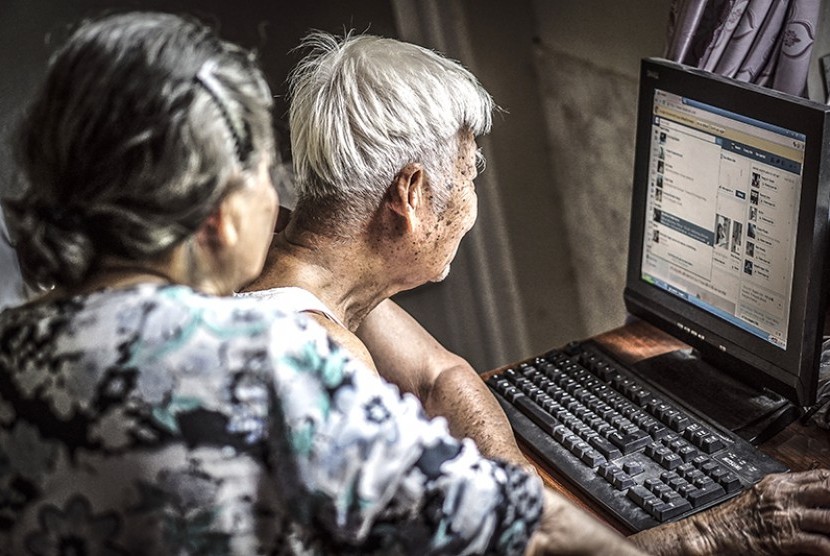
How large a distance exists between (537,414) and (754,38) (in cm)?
73

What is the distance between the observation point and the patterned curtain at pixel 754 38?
67.3 inches

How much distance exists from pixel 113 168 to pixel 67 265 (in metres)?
0.11

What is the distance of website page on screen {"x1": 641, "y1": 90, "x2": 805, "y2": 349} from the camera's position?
57.1 inches

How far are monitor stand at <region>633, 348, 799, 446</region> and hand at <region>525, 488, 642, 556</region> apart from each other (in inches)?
22.7

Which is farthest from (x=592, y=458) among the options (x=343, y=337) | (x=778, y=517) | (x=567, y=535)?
(x=567, y=535)

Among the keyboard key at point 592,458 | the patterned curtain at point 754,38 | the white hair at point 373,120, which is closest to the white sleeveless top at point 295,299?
the white hair at point 373,120

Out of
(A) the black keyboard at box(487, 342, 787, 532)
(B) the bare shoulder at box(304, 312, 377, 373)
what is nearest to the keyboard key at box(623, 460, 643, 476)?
(A) the black keyboard at box(487, 342, 787, 532)

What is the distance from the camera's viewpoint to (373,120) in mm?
1466

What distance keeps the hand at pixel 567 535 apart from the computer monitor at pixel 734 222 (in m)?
0.60

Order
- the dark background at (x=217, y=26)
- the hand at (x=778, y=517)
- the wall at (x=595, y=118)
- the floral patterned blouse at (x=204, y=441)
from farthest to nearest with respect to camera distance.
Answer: the wall at (x=595, y=118)
the dark background at (x=217, y=26)
the hand at (x=778, y=517)
the floral patterned blouse at (x=204, y=441)

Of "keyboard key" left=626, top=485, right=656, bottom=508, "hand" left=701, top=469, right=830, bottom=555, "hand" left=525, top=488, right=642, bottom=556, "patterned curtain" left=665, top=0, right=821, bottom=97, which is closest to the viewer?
"hand" left=525, top=488, right=642, bottom=556

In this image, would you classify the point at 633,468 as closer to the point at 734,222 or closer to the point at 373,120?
the point at 734,222

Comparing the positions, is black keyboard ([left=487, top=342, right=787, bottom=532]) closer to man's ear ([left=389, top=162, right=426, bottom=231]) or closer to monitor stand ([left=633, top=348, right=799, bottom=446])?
monitor stand ([left=633, top=348, right=799, bottom=446])

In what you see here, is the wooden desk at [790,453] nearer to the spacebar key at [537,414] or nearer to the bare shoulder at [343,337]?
the spacebar key at [537,414]
